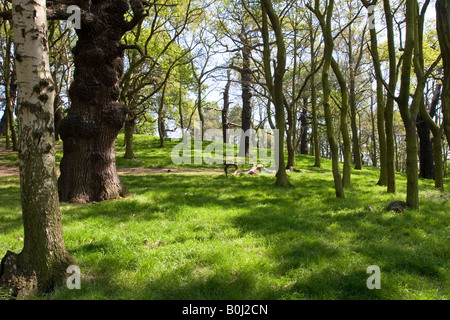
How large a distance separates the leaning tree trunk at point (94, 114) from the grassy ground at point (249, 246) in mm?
646

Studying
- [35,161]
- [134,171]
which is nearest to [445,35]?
[35,161]

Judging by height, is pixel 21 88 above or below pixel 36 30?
below

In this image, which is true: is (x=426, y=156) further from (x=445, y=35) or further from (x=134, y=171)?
(x=134, y=171)

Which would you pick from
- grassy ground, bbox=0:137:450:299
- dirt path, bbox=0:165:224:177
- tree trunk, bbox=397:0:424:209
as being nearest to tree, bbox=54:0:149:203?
grassy ground, bbox=0:137:450:299

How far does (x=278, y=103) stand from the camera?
9055mm

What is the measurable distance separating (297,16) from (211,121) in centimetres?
2756

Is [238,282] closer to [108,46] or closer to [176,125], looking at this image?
[108,46]

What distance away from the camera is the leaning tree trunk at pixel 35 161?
9.26 ft

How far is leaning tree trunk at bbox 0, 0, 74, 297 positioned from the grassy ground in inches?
15.5

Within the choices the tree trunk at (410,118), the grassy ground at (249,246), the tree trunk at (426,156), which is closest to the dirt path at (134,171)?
the grassy ground at (249,246)

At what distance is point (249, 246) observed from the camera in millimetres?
4188

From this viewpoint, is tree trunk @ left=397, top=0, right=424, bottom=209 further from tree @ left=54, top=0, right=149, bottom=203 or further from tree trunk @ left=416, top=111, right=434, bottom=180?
tree trunk @ left=416, top=111, right=434, bottom=180

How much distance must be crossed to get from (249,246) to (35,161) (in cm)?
289
